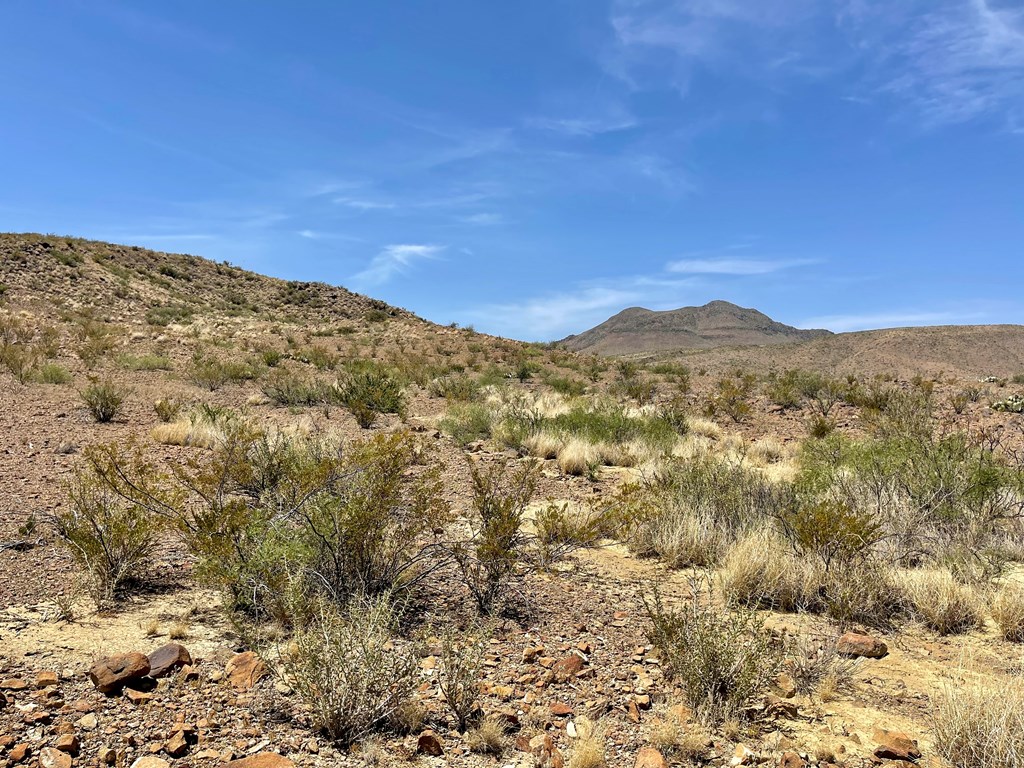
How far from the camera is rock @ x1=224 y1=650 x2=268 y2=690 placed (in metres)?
3.29

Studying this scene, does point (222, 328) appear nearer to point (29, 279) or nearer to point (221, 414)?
point (29, 279)

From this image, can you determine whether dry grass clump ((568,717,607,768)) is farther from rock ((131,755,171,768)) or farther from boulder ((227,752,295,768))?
rock ((131,755,171,768))

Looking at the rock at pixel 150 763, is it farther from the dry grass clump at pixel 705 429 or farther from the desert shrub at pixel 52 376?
the desert shrub at pixel 52 376

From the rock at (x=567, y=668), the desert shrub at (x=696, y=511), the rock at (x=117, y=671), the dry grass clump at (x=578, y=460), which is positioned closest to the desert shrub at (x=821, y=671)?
the rock at (x=567, y=668)

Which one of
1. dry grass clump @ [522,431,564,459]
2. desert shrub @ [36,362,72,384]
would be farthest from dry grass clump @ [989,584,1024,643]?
desert shrub @ [36,362,72,384]

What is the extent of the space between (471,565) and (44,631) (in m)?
2.80

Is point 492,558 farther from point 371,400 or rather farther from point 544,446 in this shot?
point 371,400

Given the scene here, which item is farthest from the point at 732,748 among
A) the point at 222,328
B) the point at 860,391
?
the point at 222,328

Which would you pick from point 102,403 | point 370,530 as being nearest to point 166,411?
point 102,403

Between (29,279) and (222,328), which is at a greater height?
(29,279)

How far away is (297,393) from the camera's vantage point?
1435 cm

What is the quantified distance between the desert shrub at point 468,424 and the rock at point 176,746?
7.99m

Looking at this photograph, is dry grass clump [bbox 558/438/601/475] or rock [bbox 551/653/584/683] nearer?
rock [bbox 551/653/584/683]

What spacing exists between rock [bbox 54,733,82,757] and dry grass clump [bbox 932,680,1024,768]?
3.81 m
